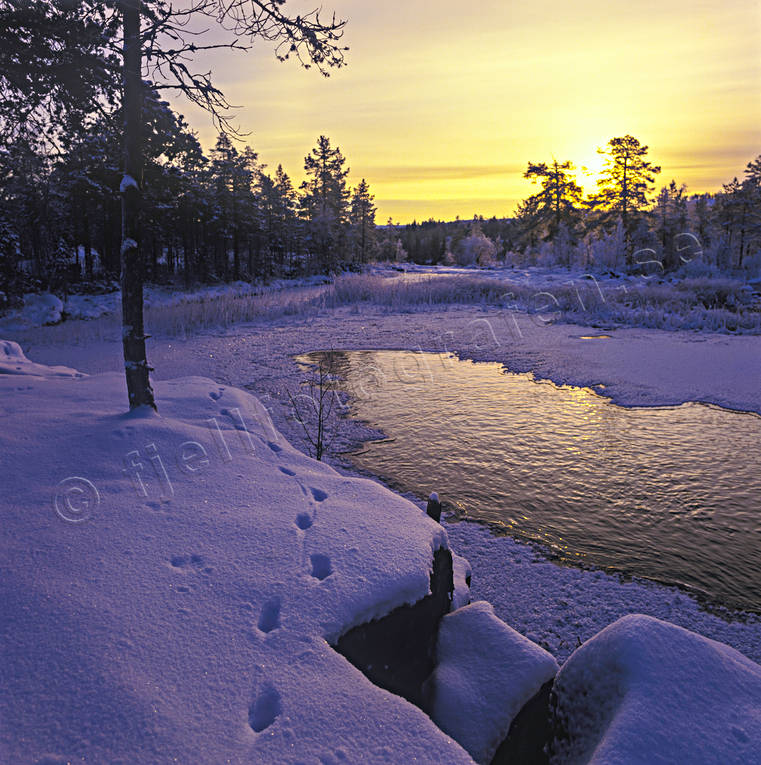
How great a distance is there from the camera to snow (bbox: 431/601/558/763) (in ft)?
6.60

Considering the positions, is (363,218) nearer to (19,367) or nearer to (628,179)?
(628,179)

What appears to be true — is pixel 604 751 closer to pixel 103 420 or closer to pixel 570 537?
pixel 570 537

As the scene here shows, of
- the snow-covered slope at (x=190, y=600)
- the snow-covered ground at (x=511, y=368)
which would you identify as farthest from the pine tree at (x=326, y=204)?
the snow-covered slope at (x=190, y=600)

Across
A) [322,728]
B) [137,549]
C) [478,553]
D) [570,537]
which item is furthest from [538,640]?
[137,549]

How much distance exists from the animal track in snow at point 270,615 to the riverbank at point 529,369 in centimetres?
163

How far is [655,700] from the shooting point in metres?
1.70

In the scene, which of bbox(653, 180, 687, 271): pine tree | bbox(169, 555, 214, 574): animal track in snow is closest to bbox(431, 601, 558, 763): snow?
bbox(169, 555, 214, 574): animal track in snow

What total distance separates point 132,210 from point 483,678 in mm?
4540

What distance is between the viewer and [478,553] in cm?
391

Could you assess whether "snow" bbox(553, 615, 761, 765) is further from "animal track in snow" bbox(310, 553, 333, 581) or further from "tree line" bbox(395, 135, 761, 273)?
"tree line" bbox(395, 135, 761, 273)

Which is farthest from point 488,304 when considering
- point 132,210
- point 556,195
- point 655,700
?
point 556,195

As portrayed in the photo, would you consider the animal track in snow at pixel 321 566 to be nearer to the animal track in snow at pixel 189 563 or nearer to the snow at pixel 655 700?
the animal track in snow at pixel 189 563

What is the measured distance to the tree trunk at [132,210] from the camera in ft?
14.8

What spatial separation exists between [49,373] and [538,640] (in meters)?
7.24
